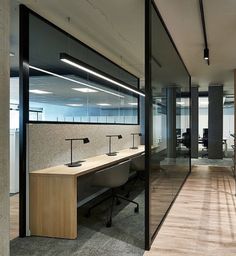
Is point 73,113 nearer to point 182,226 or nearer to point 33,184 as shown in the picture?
point 33,184

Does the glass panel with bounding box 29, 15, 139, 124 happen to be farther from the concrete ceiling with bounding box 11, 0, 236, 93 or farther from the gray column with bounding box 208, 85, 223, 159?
the gray column with bounding box 208, 85, 223, 159

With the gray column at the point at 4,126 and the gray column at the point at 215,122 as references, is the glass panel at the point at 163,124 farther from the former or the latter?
the gray column at the point at 215,122

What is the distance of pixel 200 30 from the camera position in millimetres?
4445

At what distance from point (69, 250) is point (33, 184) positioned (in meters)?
0.89

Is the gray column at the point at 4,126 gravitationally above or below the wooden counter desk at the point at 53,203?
above

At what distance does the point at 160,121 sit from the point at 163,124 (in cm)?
30

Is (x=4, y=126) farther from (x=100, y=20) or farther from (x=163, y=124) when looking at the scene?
(x=163, y=124)

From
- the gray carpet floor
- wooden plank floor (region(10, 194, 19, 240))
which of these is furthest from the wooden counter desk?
wooden plank floor (region(10, 194, 19, 240))

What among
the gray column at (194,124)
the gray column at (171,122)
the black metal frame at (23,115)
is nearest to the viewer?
the black metal frame at (23,115)

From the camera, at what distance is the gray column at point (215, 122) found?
10.8 metres

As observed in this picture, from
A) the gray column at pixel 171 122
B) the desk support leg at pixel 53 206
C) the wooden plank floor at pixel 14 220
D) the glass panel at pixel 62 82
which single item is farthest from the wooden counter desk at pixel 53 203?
the gray column at pixel 171 122

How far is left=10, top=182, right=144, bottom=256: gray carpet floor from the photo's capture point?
2.93 metres

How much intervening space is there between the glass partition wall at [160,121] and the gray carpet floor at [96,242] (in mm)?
239

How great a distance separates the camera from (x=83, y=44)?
4.78 m
